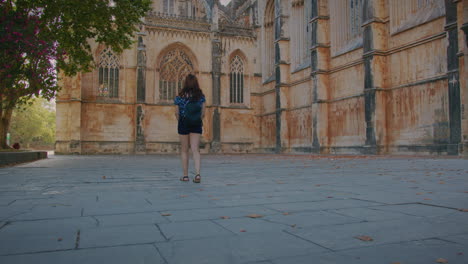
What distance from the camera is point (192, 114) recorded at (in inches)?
216

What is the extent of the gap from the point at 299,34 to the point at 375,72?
8.77m

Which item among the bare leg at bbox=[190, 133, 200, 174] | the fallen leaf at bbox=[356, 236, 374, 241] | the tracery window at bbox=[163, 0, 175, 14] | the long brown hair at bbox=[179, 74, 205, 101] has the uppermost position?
the tracery window at bbox=[163, 0, 175, 14]

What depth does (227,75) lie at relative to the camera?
26906 millimetres

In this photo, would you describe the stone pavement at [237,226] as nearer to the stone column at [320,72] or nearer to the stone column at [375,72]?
the stone column at [375,72]

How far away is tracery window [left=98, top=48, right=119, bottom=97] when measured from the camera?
934 inches

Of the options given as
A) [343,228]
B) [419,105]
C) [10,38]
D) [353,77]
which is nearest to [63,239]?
[343,228]

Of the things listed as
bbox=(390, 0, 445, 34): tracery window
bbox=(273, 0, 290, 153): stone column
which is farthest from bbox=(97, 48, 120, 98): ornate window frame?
bbox=(390, 0, 445, 34): tracery window

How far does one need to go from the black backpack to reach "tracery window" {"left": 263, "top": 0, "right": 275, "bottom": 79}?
22.6 m

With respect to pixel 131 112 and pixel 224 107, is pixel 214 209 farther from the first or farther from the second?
pixel 224 107

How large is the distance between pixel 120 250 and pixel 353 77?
726 inches

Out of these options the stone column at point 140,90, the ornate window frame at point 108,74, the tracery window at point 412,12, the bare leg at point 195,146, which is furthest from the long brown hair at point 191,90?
the ornate window frame at point 108,74

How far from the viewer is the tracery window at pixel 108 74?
23.7 metres

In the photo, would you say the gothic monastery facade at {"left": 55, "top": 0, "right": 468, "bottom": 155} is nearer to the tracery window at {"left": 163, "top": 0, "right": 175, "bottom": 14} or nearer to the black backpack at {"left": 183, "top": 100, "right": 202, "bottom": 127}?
the tracery window at {"left": 163, "top": 0, "right": 175, "bottom": 14}

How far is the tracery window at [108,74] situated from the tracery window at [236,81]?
27.6 feet
